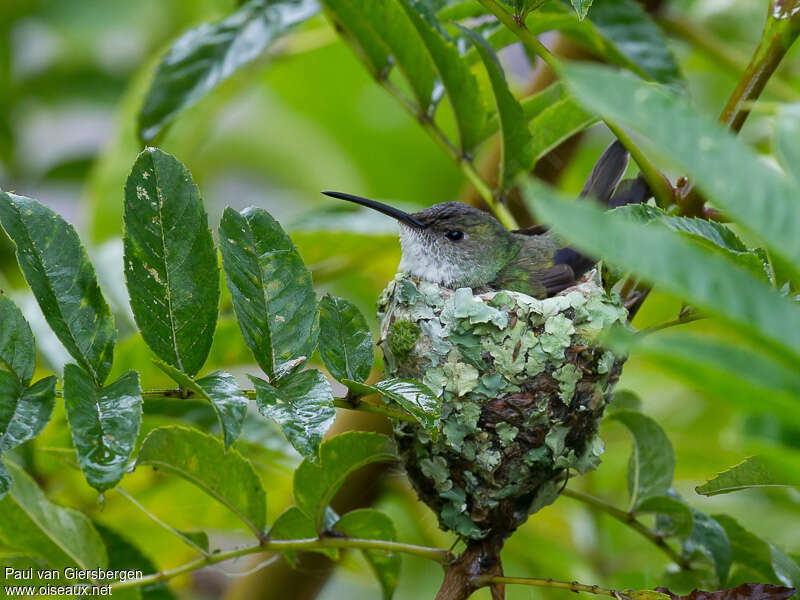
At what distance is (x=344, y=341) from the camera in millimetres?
1569

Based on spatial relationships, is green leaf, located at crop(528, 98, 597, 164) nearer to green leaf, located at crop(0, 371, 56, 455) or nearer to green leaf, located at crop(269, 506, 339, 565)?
green leaf, located at crop(269, 506, 339, 565)

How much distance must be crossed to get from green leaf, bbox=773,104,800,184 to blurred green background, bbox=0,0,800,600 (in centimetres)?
21

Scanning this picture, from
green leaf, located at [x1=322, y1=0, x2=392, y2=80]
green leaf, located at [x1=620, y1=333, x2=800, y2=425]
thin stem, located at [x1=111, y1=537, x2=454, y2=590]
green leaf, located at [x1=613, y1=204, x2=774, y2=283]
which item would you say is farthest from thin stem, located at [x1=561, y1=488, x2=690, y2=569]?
green leaf, located at [x1=620, y1=333, x2=800, y2=425]

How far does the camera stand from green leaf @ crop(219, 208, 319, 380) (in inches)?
55.1

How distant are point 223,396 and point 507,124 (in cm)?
103

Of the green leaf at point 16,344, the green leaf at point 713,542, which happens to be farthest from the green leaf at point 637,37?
the green leaf at point 16,344

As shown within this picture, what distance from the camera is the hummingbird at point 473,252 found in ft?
9.20

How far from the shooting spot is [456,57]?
1.93 metres

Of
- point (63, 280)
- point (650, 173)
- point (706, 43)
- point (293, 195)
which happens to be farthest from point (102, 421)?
point (293, 195)

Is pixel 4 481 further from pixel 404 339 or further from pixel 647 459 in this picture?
pixel 647 459

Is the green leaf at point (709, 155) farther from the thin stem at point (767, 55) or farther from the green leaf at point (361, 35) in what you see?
the green leaf at point (361, 35)

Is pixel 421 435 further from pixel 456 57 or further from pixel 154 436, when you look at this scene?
pixel 456 57

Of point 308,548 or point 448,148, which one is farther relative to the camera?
point 448,148

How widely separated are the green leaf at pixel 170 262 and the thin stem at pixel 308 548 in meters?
0.51
